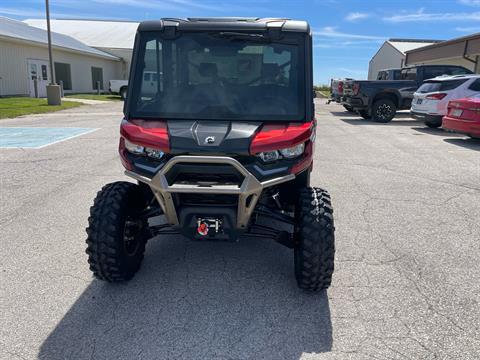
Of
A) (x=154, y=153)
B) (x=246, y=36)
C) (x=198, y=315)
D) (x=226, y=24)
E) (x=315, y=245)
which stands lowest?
(x=198, y=315)

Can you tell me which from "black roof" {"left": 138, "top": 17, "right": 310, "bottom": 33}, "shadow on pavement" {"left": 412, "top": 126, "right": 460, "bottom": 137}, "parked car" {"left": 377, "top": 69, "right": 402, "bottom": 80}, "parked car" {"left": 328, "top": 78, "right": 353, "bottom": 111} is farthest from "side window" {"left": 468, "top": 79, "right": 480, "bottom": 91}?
"black roof" {"left": 138, "top": 17, "right": 310, "bottom": 33}

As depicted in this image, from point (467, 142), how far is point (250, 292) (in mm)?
10362

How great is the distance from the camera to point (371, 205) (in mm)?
5746

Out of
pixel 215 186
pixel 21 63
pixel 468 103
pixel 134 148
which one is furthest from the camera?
pixel 21 63

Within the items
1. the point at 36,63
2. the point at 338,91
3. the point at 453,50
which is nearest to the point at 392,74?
the point at 338,91

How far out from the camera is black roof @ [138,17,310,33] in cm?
345

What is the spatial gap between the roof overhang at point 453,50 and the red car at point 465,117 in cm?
1667

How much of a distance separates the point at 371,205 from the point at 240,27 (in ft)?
11.0

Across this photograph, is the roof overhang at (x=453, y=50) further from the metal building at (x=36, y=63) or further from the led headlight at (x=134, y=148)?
the metal building at (x=36, y=63)

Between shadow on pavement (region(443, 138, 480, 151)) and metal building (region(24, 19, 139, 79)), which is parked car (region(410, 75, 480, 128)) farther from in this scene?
metal building (region(24, 19, 139, 79))

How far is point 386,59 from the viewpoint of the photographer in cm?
4788

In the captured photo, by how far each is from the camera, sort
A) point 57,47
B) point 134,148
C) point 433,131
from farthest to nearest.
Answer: point 57,47 → point 433,131 → point 134,148

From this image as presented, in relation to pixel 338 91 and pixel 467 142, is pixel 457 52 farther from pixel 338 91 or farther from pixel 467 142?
pixel 467 142

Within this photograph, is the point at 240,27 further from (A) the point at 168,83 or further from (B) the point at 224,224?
(B) the point at 224,224
